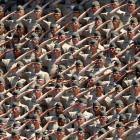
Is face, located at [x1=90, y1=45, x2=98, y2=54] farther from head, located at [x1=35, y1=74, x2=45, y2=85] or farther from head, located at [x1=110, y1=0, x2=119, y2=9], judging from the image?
head, located at [x1=35, y1=74, x2=45, y2=85]

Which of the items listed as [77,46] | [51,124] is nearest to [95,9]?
[77,46]

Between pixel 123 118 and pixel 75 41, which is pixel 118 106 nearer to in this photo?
pixel 123 118

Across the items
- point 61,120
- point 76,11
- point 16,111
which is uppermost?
point 76,11

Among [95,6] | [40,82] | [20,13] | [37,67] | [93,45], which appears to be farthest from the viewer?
[20,13]

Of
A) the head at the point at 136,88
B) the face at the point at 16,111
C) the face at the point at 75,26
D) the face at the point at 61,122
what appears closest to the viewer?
the face at the point at 61,122

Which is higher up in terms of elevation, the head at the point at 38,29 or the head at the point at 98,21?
the head at the point at 38,29

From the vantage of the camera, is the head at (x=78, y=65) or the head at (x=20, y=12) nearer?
the head at (x=78, y=65)

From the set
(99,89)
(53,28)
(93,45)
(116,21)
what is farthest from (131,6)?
(99,89)

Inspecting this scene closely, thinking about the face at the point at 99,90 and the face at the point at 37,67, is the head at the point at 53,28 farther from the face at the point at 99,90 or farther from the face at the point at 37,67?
the face at the point at 99,90

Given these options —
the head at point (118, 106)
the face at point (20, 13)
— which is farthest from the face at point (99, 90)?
the face at point (20, 13)

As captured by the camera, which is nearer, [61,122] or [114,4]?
[61,122]

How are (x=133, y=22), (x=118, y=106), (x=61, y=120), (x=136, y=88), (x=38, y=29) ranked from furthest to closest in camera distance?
1. (x=38, y=29)
2. (x=133, y=22)
3. (x=136, y=88)
4. (x=118, y=106)
5. (x=61, y=120)

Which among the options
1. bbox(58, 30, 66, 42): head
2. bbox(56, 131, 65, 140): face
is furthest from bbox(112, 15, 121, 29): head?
bbox(56, 131, 65, 140): face

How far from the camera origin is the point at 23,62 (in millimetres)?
36688
